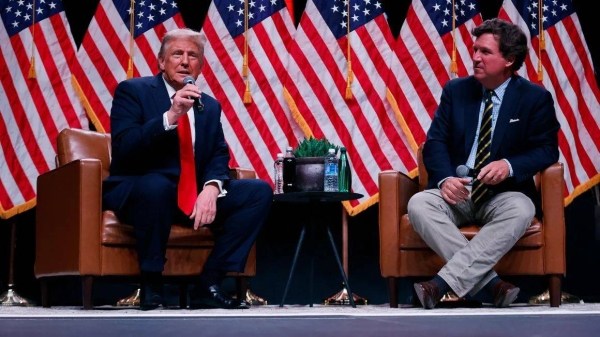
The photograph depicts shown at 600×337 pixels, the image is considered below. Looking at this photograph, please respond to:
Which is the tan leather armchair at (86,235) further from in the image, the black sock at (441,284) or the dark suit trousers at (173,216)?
the black sock at (441,284)

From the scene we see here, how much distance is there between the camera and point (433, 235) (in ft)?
11.5

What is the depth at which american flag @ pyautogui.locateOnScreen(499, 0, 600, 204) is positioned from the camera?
15.5 ft

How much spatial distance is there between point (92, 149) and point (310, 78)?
51.1 inches

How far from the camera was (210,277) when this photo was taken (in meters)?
3.55

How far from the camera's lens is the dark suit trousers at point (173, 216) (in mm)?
3418

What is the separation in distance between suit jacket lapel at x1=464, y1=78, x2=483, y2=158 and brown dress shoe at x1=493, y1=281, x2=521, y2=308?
2.03 feet

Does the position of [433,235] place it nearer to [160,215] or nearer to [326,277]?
[160,215]

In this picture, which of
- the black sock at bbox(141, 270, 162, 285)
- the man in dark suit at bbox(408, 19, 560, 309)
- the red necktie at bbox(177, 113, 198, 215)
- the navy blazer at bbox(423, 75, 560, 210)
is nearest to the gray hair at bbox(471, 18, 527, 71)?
the man in dark suit at bbox(408, 19, 560, 309)

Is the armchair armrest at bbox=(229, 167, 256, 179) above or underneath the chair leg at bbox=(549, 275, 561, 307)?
above

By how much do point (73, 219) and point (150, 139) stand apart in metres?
0.46

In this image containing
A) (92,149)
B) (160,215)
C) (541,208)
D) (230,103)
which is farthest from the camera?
(230,103)

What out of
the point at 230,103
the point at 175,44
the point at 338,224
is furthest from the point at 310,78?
the point at 175,44

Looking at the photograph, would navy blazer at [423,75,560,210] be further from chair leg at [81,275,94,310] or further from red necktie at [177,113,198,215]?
chair leg at [81,275,94,310]

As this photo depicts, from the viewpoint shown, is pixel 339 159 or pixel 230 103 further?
pixel 230 103
